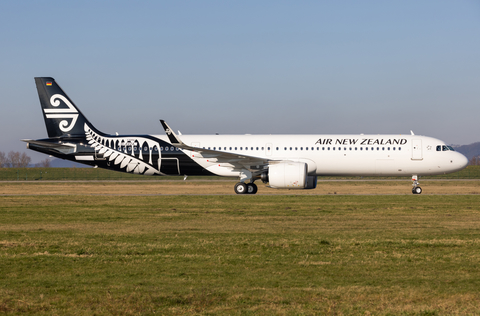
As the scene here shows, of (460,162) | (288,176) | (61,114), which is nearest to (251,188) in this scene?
(288,176)

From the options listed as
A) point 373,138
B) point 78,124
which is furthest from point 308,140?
point 78,124

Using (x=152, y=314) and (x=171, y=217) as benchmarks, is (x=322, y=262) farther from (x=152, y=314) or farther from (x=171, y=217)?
(x=171, y=217)

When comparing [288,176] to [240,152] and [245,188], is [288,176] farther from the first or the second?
[240,152]

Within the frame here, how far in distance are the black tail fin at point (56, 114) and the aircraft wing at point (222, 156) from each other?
6741 millimetres

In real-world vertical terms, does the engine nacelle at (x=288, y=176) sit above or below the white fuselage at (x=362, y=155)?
below

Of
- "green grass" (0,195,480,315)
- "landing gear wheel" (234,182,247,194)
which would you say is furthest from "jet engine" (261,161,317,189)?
"green grass" (0,195,480,315)

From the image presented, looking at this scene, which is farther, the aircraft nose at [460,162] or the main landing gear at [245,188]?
the main landing gear at [245,188]

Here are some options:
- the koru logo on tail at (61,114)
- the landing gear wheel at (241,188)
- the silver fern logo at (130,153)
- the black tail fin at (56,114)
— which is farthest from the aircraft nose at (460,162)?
the koru logo on tail at (61,114)

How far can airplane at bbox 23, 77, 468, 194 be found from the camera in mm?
32125

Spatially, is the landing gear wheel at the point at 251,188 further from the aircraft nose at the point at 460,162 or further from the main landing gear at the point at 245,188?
the aircraft nose at the point at 460,162

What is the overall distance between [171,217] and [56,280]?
1093 cm

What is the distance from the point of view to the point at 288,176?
3011 centimetres

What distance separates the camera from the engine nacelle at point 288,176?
3009cm

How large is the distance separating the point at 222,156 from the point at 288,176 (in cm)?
466
